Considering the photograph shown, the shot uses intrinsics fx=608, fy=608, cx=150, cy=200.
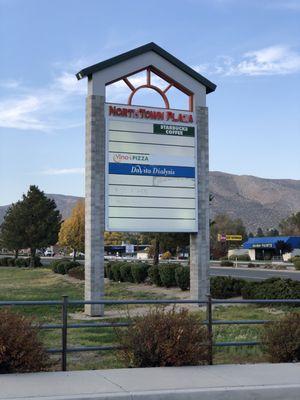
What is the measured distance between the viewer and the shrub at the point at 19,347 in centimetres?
813

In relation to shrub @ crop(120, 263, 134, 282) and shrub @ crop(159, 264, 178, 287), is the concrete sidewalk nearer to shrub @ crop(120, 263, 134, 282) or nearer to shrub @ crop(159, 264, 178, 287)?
shrub @ crop(159, 264, 178, 287)

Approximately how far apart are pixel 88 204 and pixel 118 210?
0.99m

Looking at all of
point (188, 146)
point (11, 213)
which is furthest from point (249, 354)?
point (11, 213)

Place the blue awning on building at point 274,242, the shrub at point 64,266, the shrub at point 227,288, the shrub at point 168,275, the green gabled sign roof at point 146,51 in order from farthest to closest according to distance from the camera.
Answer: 1. the blue awning on building at point 274,242
2. the shrub at point 64,266
3. the shrub at point 168,275
4. the shrub at point 227,288
5. the green gabled sign roof at point 146,51

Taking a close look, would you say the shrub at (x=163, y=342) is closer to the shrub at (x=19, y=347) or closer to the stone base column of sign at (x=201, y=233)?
the shrub at (x=19, y=347)

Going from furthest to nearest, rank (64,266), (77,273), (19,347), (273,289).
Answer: (64,266), (77,273), (273,289), (19,347)

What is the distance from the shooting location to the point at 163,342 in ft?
28.7

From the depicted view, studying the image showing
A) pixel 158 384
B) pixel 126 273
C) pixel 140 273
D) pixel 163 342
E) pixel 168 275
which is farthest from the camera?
pixel 126 273

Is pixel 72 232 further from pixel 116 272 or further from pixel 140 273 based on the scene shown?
pixel 140 273

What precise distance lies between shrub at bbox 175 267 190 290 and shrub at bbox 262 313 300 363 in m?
17.9

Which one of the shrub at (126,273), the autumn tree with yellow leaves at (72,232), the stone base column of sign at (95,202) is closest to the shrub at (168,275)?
the shrub at (126,273)

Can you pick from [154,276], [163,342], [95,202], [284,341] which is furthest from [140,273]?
[163,342]

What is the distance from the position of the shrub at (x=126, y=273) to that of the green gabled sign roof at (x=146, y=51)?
16317 mm

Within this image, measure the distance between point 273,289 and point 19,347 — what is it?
47.2 feet
